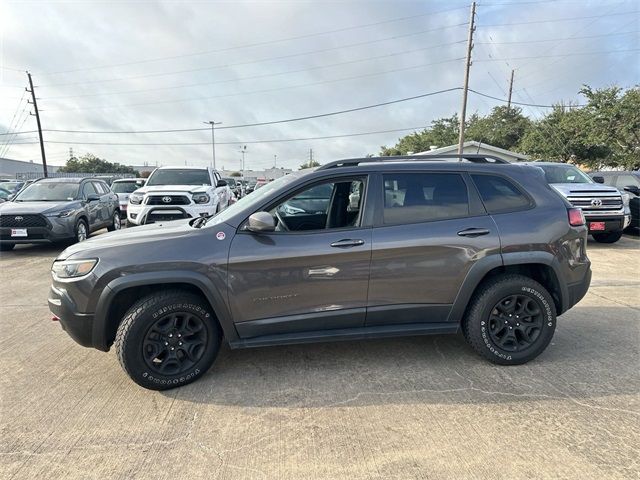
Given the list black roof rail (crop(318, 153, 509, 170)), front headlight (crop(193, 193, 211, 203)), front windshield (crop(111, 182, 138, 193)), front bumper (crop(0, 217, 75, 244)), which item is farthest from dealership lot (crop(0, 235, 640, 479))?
front windshield (crop(111, 182, 138, 193))

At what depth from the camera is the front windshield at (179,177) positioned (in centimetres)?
1052

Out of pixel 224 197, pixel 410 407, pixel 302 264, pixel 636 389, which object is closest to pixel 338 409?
pixel 410 407

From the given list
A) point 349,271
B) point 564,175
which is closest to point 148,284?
point 349,271

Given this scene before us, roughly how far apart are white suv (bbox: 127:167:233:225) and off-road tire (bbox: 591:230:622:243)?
9.51 m

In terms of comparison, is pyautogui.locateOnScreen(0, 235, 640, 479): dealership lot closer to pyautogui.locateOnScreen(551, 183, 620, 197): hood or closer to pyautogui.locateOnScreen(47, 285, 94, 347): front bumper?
pyautogui.locateOnScreen(47, 285, 94, 347): front bumper

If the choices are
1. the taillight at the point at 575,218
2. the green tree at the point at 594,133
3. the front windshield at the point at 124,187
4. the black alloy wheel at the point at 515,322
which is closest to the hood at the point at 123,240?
the black alloy wheel at the point at 515,322

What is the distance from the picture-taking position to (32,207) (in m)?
8.68

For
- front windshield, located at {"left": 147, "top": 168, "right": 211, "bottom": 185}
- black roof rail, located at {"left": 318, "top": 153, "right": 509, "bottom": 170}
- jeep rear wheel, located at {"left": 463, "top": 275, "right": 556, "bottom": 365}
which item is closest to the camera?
jeep rear wheel, located at {"left": 463, "top": 275, "right": 556, "bottom": 365}

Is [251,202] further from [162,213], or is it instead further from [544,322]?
[162,213]

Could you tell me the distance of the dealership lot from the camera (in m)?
2.38

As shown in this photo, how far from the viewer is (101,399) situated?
308 cm

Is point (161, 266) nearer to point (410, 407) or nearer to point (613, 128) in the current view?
point (410, 407)

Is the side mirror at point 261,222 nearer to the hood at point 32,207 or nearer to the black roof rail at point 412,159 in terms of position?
the black roof rail at point 412,159

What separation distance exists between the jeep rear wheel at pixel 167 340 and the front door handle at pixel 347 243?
1130mm
